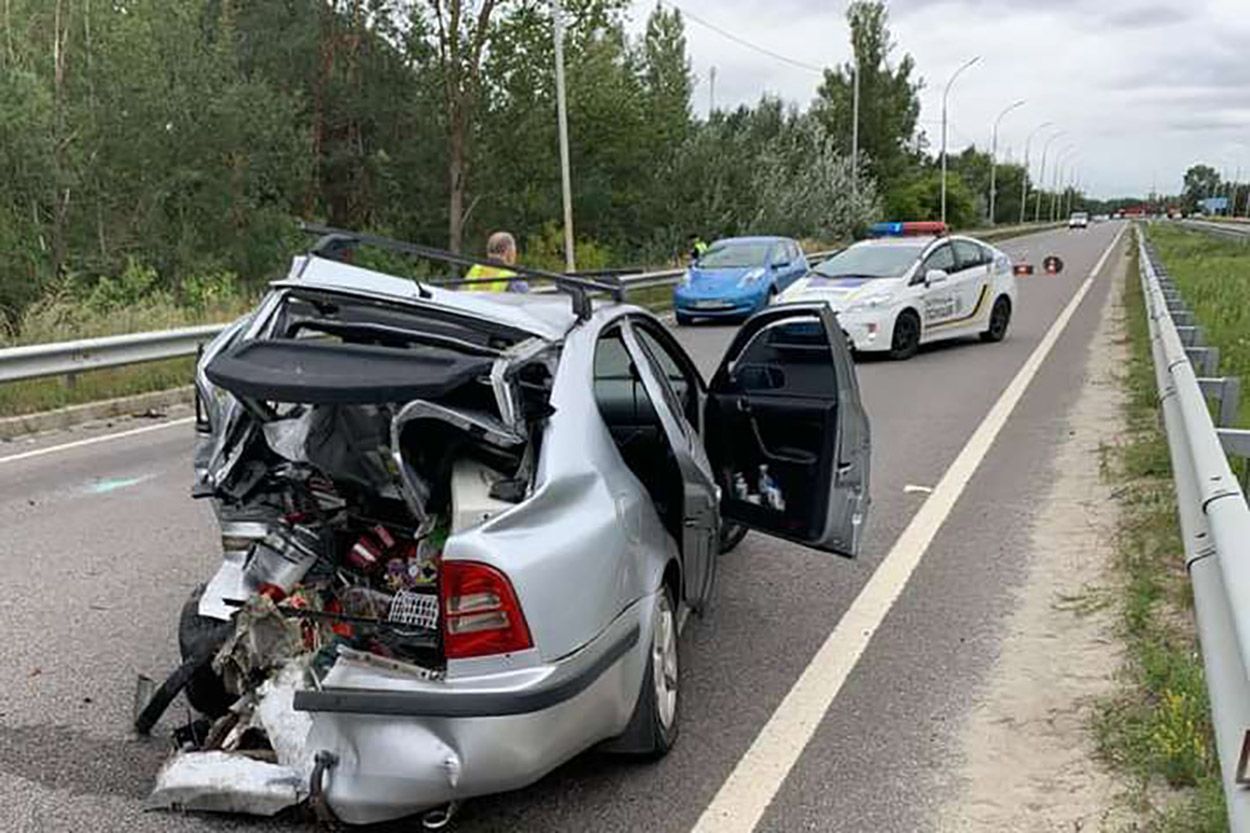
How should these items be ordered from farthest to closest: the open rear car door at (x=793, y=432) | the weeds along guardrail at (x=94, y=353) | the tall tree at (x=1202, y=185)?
the tall tree at (x=1202, y=185) < the weeds along guardrail at (x=94, y=353) < the open rear car door at (x=793, y=432)

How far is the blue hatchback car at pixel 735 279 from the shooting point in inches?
784

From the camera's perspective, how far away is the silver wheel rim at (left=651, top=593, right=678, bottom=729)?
3830 millimetres

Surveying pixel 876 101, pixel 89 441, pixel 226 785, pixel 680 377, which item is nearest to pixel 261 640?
pixel 226 785

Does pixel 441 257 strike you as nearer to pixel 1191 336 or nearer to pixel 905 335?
pixel 1191 336

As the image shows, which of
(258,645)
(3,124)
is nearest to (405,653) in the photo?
(258,645)

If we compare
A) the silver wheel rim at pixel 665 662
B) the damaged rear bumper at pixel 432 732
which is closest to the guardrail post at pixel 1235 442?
the silver wheel rim at pixel 665 662

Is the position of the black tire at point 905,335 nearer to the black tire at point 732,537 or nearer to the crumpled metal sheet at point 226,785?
the black tire at point 732,537

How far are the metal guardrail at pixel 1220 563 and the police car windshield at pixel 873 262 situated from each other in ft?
28.3

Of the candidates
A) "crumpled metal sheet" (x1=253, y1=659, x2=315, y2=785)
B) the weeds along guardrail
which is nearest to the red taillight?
"crumpled metal sheet" (x1=253, y1=659, x2=315, y2=785)

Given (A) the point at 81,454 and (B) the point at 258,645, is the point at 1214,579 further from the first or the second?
(A) the point at 81,454

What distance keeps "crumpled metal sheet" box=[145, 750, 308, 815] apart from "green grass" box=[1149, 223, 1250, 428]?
25.7 ft

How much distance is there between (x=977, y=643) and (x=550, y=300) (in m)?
2.34

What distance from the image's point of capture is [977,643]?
4.97 meters

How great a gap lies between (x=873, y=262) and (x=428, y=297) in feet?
40.5
